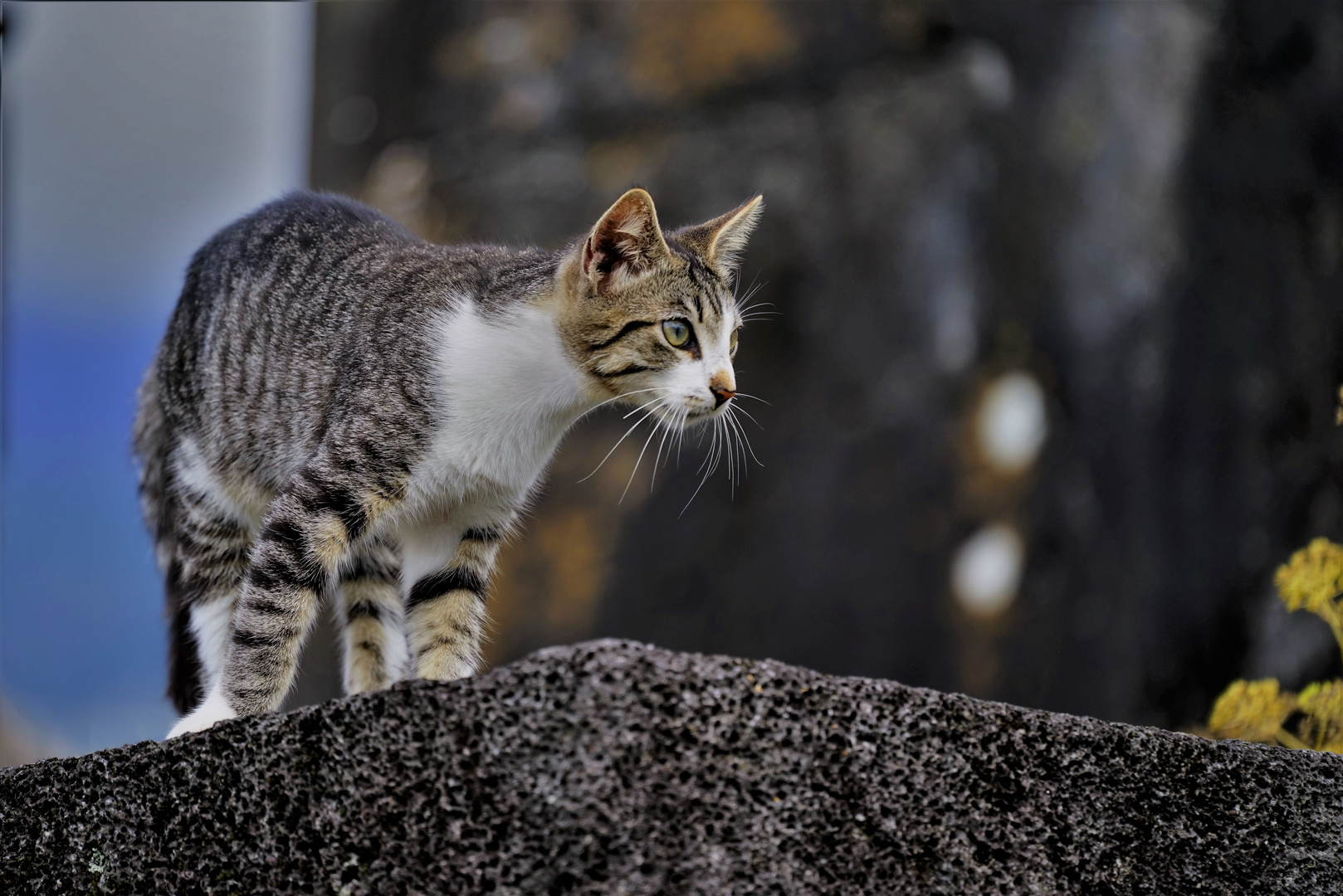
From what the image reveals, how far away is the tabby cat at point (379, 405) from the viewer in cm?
234

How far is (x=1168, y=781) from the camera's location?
1.70 m

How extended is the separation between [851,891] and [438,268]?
178 centimetres

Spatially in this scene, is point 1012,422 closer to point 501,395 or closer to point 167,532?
point 501,395

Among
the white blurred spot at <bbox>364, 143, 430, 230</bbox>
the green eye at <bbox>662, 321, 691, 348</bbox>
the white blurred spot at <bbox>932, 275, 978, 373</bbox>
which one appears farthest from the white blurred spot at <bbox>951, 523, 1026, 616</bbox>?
the white blurred spot at <bbox>364, 143, 430, 230</bbox>

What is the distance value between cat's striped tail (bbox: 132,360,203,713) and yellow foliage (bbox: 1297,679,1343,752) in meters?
2.95

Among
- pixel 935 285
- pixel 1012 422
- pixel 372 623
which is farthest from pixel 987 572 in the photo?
pixel 372 623

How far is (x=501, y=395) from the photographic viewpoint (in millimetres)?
2455

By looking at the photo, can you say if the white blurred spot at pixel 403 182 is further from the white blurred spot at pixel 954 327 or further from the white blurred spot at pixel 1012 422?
the white blurred spot at pixel 1012 422

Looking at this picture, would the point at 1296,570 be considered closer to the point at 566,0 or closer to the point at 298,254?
the point at 298,254

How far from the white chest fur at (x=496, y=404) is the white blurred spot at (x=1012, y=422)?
322 centimetres

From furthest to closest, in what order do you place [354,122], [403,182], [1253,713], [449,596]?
[354,122]
[403,182]
[1253,713]
[449,596]

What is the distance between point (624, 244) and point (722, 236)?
0.38 m

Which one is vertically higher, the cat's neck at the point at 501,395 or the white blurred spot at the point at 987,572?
the cat's neck at the point at 501,395

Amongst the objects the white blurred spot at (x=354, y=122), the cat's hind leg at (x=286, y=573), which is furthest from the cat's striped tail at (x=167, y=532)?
the white blurred spot at (x=354, y=122)
